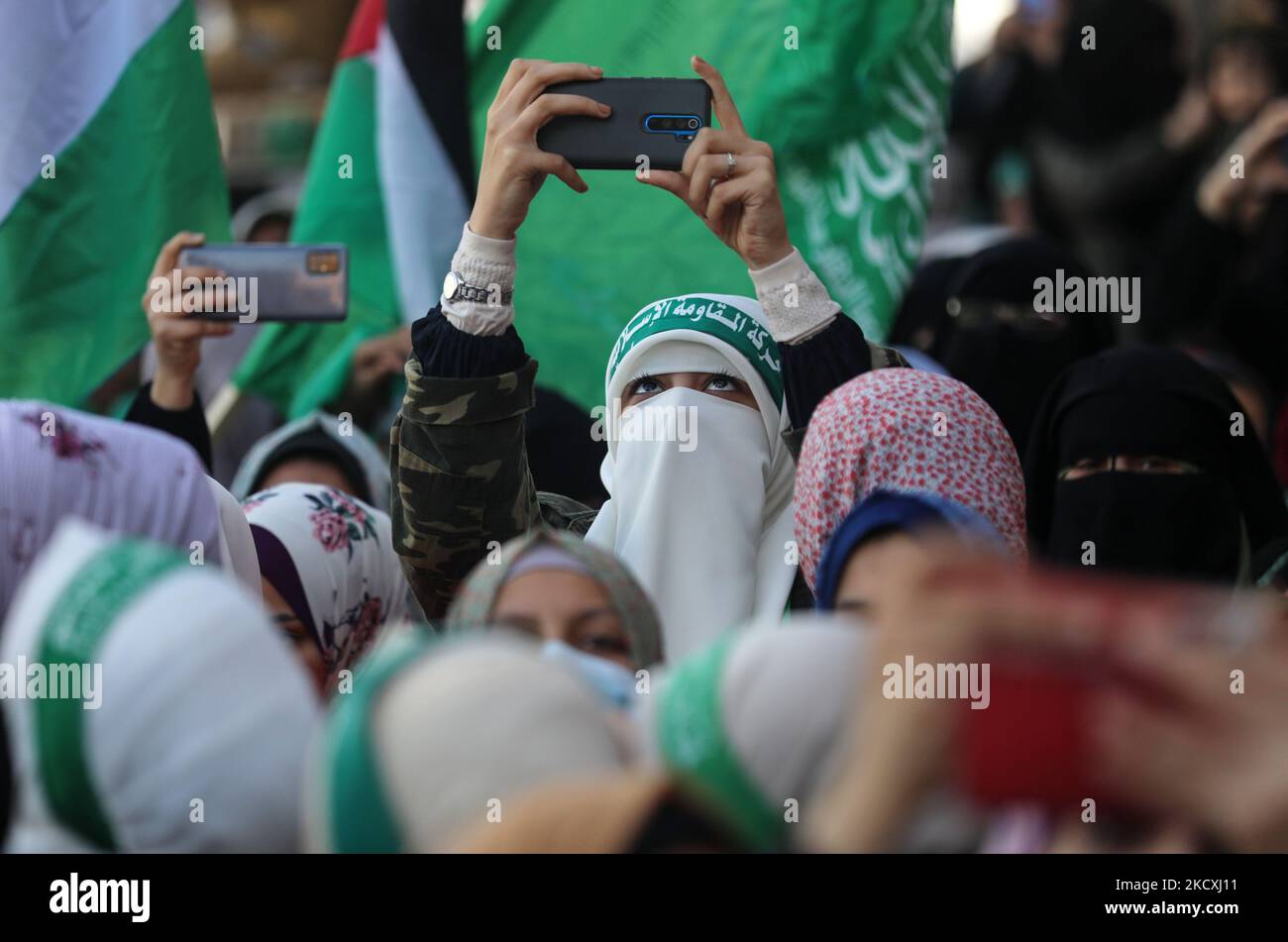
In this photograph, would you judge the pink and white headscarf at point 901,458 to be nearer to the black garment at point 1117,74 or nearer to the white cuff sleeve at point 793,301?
the white cuff sleeve at point 793,301

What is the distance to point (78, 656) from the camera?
162 cm

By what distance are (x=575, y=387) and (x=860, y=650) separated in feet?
8.13

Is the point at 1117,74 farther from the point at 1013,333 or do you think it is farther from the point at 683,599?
the point at 683,599

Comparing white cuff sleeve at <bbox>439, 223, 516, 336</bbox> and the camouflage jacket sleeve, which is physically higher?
white cuff sleeve at <bbox>439, 223, 516, 336</bbox>

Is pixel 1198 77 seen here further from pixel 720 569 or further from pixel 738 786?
pixel 738 786

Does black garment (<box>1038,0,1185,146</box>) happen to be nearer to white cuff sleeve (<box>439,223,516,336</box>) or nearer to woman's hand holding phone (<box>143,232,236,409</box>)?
woman's hand holding phone (<box>143,232,236,409</box>)

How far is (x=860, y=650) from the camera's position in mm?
1565

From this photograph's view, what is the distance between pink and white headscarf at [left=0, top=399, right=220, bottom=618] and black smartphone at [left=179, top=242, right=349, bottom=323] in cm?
122

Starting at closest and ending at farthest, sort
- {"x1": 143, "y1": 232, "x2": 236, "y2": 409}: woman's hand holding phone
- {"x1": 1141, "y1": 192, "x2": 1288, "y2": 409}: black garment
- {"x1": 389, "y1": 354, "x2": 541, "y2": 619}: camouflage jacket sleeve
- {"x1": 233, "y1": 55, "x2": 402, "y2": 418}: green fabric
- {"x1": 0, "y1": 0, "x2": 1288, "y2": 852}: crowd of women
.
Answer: {"x1": 0, "y1": 0, "x2": 1288, "y2": 852}: crowd of women < {"x1": 389, "y1": 354, "x2": 541, "y2": 619}: camouflage jacket sleeve < {"x1": 143, "y1": 232, "x2": 236, "y2": 409}: woman's hand holding phone < {"x1": 233, "y1": 55, "x2": 402, "y2": 418}: green fabric < {"x1": 1141, "y1": 192, "x2": 1288, "y2": 409}: black garment

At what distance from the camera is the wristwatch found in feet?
8.99

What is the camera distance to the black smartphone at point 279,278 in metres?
3.47

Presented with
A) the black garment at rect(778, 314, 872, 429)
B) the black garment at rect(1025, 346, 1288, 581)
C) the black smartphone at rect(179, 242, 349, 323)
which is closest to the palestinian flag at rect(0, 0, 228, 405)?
the black smartphone at rect(179, 242, 349, 323)

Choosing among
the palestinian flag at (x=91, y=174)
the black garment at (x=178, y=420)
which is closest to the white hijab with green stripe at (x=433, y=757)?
the black garment at (x=178, y=420)
